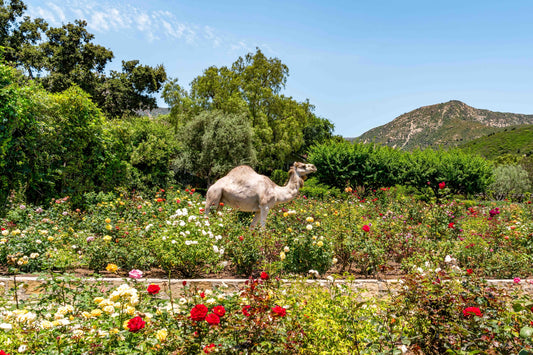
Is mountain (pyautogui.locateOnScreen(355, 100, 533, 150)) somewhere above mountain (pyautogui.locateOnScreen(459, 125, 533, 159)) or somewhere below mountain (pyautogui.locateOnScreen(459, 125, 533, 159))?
above

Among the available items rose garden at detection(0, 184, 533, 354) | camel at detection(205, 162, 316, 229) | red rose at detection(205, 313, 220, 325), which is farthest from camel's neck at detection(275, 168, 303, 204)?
red rose at detection(205, 313, 220, 325)

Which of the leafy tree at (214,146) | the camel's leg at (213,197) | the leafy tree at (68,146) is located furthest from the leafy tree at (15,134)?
the leafy tree at (214,146)

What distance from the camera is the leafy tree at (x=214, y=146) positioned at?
22266 millimetres

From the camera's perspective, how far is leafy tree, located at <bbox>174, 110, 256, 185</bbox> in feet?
73.0

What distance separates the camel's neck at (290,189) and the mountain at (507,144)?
64.7m

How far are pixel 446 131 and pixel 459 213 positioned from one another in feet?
331

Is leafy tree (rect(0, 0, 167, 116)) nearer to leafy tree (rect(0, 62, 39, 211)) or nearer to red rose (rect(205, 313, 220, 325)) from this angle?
leafy tree (rect(0, 62, 39, 211))

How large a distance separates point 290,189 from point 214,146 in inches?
571

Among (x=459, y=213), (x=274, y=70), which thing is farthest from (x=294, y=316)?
(x=274, y=70)

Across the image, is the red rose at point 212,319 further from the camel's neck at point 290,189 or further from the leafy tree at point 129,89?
the leafy tree at point 129,89

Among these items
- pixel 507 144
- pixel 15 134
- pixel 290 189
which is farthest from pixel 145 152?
pixel 507 144

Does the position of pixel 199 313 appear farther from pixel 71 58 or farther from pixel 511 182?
pixel 511 182

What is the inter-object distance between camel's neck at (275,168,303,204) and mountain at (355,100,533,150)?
298 ft

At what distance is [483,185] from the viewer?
21641 mm
